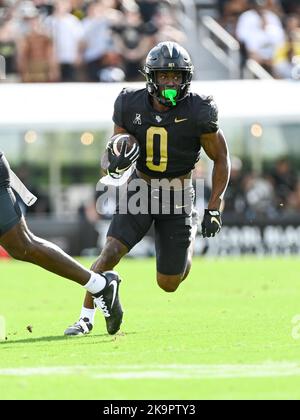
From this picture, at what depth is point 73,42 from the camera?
1827cm

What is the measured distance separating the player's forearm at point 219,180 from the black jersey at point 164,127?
0.75 feet

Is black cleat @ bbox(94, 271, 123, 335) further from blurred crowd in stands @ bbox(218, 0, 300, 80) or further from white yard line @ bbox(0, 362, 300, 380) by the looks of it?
blurred crowd in stands @ bbox(218, 0, 300, 80)

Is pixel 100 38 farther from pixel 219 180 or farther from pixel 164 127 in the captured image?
pixel 219 180

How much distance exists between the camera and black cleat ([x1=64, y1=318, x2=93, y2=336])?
816cm

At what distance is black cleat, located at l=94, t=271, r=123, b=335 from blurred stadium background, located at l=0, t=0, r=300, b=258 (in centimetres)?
1003

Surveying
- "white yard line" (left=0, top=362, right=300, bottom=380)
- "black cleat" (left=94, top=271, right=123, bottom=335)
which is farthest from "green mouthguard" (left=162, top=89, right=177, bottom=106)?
"white yard line" (left=0, top=362, right=300, bottom=380)

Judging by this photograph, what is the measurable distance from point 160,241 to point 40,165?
Result: 11.2 m

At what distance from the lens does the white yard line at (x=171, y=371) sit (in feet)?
20.3

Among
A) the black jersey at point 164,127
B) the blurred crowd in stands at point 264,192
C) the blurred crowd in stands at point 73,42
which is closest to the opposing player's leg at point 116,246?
the black jersey at point 164,127

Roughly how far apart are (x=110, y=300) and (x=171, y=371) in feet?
4.86

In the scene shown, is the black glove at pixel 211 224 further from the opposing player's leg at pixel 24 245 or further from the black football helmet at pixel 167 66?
the opposing player's leg at pixel 24 245

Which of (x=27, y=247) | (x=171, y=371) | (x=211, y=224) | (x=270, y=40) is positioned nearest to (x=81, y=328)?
(x=27, y=247)

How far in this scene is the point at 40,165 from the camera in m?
19.6

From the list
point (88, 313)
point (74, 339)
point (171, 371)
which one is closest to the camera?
point (171, 371)
